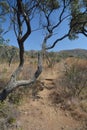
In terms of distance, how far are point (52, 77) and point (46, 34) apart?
2432 mm

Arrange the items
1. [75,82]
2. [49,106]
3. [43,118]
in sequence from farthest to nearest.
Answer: [75,82] < [49,106] < [43,118]

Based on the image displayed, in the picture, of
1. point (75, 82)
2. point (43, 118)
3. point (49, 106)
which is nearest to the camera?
point (43, 118)

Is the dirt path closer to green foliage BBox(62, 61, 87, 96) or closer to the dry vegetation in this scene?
the dry vegetation

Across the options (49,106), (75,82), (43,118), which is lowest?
(43,118)

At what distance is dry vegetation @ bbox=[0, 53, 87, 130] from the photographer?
9.52 meters

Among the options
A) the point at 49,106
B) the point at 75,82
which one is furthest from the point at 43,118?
the point at 75,82

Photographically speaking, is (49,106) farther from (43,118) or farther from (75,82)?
(75,82)

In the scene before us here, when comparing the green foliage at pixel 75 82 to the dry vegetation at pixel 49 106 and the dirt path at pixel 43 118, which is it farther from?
the dirt path at pixel 43 118

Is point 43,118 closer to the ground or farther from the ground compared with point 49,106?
closer to the ground

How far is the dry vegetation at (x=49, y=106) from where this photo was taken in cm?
952

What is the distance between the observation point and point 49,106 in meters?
Answer: 11.1

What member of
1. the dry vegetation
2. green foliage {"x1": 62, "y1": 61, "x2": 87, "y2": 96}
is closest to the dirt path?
the dry vegetation

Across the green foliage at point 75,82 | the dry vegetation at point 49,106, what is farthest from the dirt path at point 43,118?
the green foliage at point 75,82

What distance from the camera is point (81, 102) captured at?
10938 millimetres
